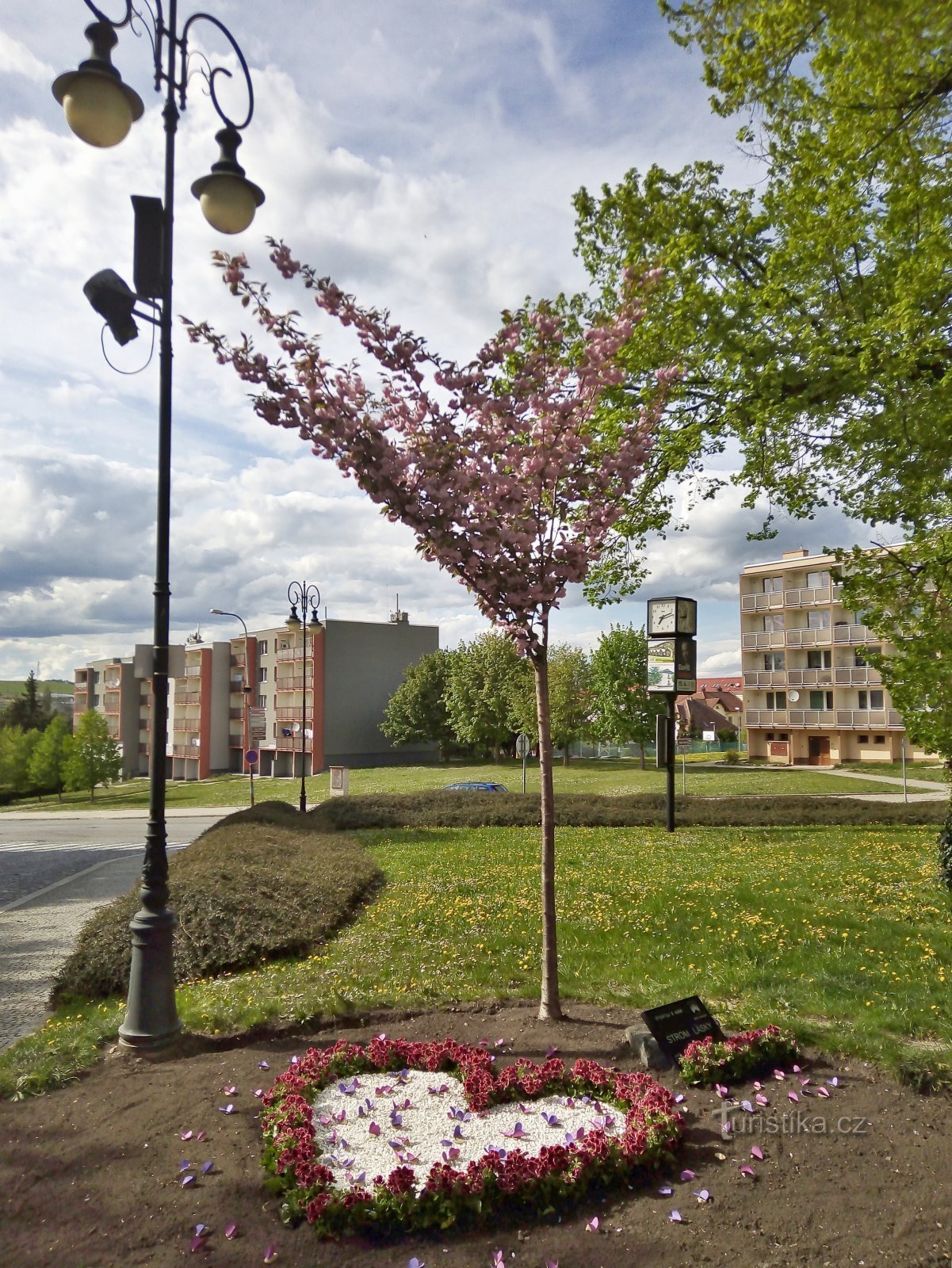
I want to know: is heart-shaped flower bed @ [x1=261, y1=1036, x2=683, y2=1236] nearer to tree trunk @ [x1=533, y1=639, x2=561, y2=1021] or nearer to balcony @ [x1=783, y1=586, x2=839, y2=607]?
tree trunk @ [x1=533, y1=639, x2=561, y2=1021]

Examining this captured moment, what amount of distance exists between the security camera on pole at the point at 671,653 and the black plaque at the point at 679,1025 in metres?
11.8

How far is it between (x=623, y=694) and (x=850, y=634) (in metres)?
13.1

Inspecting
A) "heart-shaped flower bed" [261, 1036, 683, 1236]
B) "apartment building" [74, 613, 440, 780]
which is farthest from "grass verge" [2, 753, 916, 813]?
"heart-shaped flower bed" [261, 1036, 683, 1236]

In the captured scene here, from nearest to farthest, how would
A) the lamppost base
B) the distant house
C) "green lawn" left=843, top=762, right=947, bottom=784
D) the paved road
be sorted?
1. the lamppost base
2. the paved road
3. "green lawn" left=843, top=762, right=947, bottom=784
4. the distant house

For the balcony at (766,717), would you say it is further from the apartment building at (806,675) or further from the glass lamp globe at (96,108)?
the glass lamp globe at (96,108)

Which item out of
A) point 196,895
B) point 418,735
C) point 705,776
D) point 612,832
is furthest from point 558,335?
point 418,735

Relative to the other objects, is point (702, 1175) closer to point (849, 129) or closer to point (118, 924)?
point (118, 924)

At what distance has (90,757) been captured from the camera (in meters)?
51.6

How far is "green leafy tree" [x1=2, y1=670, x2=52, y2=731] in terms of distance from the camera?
83438 millimetres

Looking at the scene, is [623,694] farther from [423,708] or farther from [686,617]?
[686,617]

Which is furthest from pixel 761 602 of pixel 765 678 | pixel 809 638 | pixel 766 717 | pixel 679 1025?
pixel 679 1025

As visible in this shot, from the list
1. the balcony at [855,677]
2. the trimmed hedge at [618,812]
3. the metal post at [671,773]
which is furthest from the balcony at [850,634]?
the metal post at [671,773]

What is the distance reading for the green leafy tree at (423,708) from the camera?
59312mm

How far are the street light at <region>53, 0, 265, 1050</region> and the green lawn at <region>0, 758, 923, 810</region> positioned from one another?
2446cm
